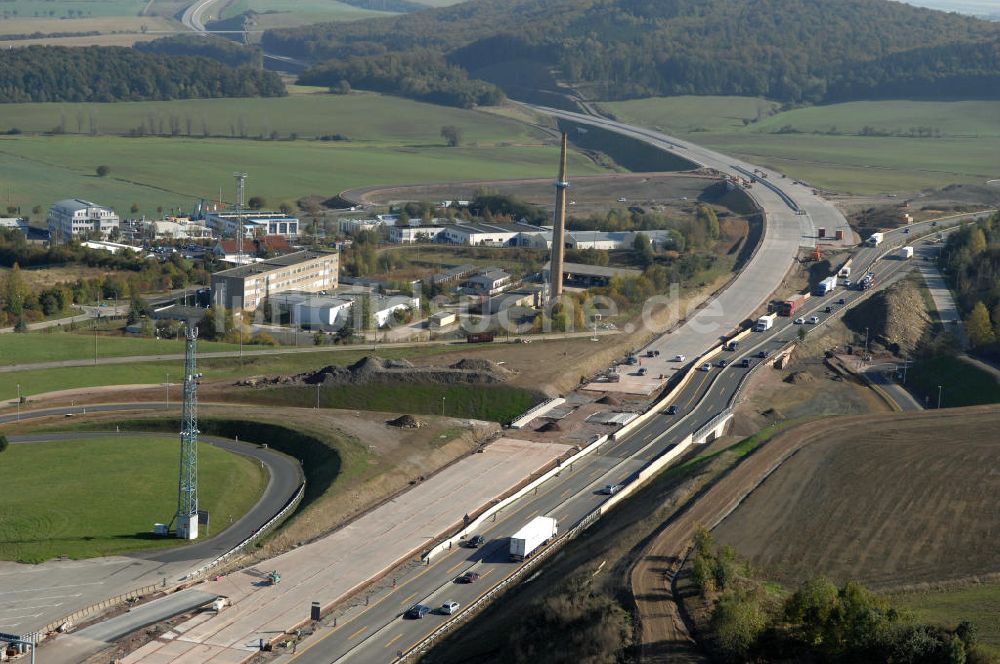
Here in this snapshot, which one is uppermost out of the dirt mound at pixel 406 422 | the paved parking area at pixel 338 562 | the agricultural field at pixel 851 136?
the agricultural field at pixel 851 136

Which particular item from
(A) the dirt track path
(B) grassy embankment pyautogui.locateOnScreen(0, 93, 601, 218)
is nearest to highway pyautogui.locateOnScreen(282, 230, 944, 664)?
(A) the dirt track path

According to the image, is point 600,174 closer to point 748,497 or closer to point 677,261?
point 677,261

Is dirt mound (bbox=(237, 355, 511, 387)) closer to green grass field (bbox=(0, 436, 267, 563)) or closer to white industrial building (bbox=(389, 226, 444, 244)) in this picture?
green grass field (bbox=(0, 436, 267, 563))

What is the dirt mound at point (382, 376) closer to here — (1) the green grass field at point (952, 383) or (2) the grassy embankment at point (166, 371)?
(2) the grassy embankment at point (166, 371)

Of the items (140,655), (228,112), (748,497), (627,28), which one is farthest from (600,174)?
(140,655)

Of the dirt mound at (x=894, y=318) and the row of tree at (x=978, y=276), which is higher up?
the row of tree at (x=978, y=276)

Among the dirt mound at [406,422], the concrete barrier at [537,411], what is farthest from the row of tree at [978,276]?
the dirt mound at [406,422]
